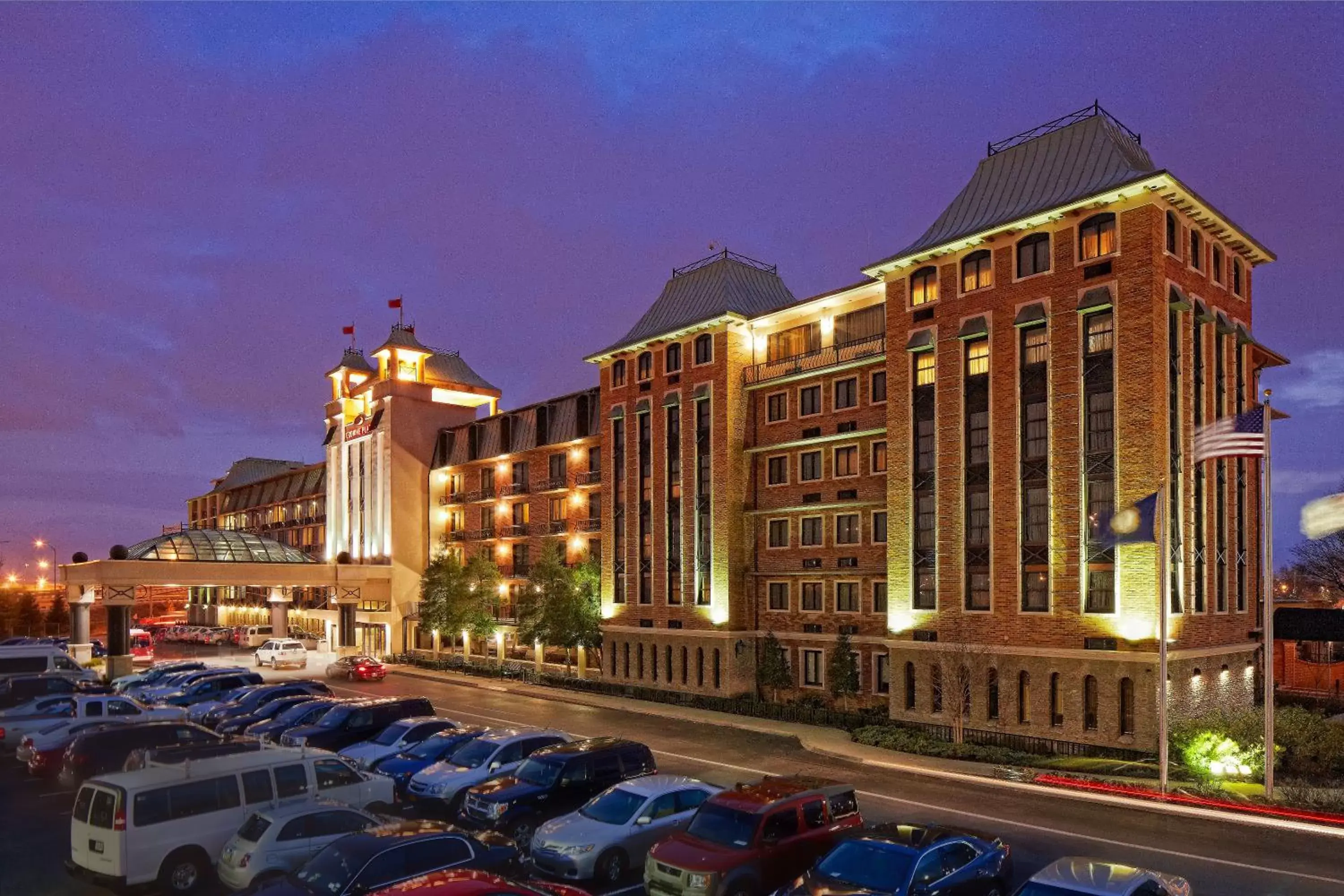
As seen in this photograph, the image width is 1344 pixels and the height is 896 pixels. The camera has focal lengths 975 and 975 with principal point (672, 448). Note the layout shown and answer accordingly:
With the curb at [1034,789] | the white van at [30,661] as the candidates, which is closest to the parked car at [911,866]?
the curb at [1034,789]

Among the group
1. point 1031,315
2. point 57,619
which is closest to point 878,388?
point 1031,315

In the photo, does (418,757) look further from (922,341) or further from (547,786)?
(922,341)

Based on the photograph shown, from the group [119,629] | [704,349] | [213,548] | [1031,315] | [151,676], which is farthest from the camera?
[213,548]

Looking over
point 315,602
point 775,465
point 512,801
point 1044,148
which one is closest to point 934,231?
point 1044,148

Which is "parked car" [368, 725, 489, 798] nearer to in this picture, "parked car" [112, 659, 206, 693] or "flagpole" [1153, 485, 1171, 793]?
"flagpole" [1153, 485, 1171, 793]

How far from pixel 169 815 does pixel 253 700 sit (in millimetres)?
20625

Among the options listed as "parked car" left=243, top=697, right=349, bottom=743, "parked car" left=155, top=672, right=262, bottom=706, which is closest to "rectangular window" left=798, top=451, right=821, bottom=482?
"parked car" left=243, top=697, right=349, bottom=743

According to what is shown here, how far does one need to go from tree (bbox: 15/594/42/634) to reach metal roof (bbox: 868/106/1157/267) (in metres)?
101

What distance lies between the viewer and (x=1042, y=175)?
1410 inches

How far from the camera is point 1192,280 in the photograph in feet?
112

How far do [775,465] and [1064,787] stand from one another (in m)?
22.4

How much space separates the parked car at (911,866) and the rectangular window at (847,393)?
27953mm

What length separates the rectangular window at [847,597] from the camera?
4253cm

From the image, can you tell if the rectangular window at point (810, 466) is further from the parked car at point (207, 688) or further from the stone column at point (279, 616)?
the stone column at point (279, 616)
